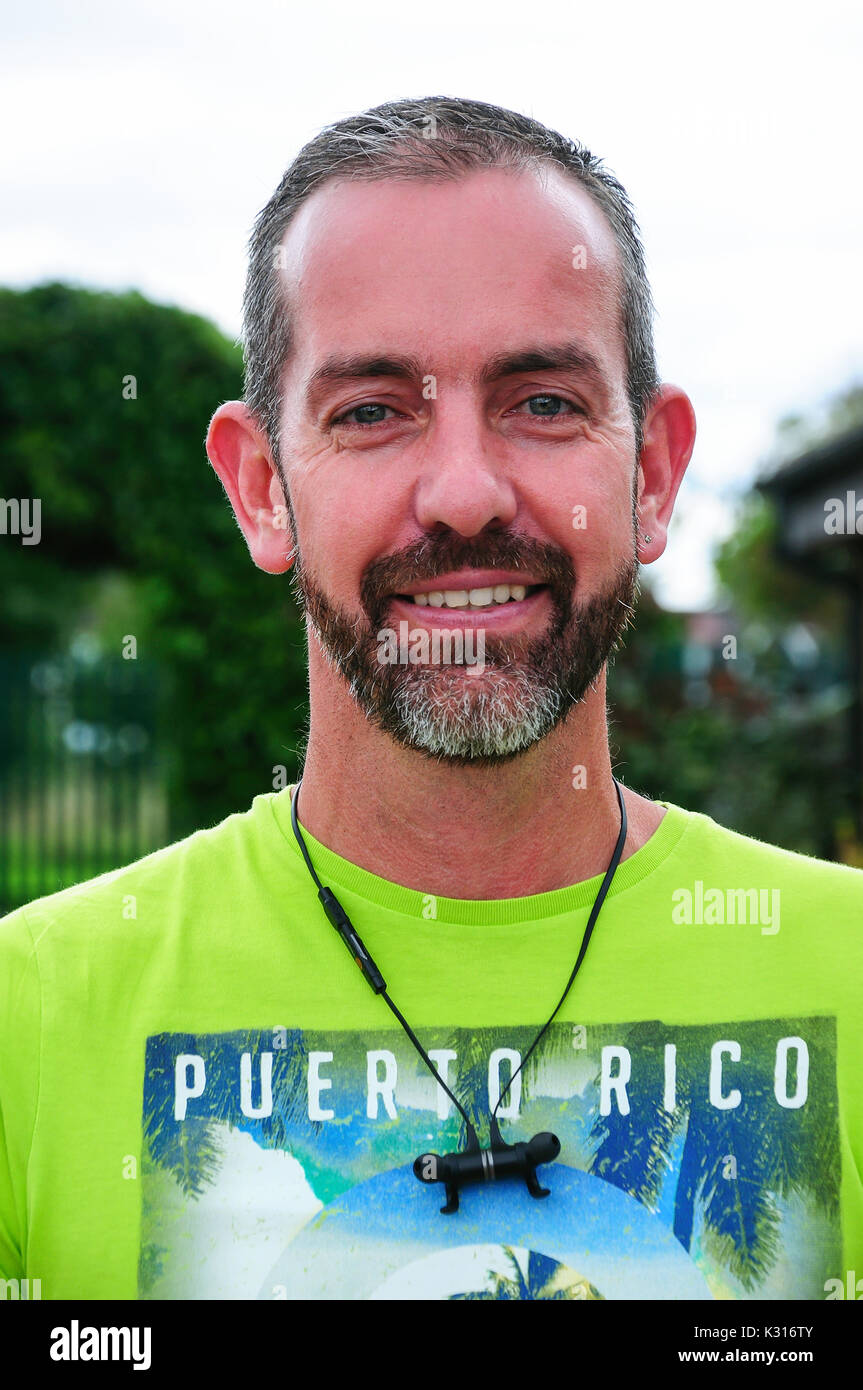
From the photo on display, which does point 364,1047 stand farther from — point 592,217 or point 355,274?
point 592,217

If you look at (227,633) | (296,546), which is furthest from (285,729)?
(296,546)

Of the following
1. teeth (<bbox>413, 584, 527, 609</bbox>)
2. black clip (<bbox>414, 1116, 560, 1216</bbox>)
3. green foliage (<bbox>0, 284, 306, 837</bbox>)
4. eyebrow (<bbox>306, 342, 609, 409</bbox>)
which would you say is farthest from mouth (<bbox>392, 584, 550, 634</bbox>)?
green foliage (<bbox>0, 284, 306, 837</bbox>)

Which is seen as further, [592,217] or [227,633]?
[227,633]

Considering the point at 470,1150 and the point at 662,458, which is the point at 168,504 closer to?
the point at 662,458

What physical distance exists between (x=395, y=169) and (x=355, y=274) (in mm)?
194

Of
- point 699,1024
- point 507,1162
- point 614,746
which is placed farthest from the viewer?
point 614,746

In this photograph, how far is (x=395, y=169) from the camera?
6.43 ft

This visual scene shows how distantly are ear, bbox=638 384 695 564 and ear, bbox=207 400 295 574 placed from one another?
58 centimetres

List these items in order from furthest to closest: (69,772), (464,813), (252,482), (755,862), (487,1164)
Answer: (69,772) → (252,482) → (755,862) → (464,813) → (487,1164)

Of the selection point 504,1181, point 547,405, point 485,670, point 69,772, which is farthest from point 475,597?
point 69,772

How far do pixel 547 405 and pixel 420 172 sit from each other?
40 centimetres

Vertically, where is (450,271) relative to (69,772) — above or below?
below

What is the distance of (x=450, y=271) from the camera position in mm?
1860

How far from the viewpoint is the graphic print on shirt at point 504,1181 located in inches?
68.8
